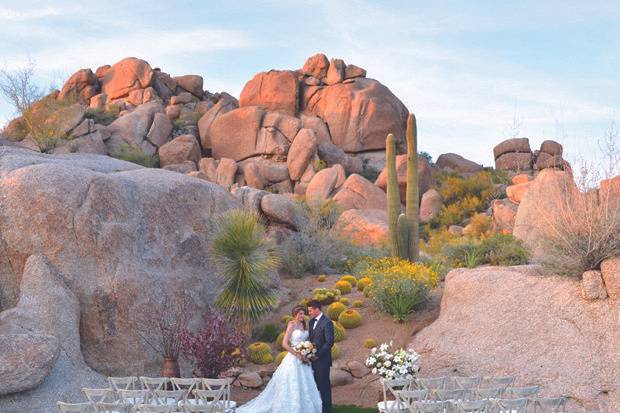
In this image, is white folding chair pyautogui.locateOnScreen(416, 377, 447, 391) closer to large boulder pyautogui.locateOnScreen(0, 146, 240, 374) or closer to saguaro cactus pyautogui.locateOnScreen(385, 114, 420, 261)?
large boulder pyautogui.locateOnScreen(0, 146, 240, 374)

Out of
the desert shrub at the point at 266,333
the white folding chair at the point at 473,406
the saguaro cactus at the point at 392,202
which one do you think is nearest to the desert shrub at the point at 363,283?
the saguaro cactus at the point at 392,202

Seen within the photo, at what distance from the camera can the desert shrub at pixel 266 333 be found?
18.2 m

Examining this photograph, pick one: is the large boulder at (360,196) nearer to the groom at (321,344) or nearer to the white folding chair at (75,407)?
the groom at (321,344)

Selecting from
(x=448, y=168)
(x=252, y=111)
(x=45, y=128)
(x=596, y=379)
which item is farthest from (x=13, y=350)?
(x=448, y=168)

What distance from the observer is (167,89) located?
5775cm

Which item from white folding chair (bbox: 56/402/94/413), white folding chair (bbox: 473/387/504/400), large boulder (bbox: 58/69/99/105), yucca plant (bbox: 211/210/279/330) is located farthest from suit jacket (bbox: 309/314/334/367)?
large boulder (bbox: 58/69/99/105)

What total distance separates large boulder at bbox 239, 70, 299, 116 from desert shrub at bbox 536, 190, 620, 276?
3703cm

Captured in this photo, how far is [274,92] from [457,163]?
1346 centimetres

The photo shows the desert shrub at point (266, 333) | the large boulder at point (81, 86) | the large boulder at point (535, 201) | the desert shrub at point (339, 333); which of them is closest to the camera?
the desert shrub at point (339, 333)

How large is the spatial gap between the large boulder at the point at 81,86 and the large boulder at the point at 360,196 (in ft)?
82.8

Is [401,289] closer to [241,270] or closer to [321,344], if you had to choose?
[241,270]

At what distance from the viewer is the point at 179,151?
1843 inches

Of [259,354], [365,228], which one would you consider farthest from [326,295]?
[365,228]

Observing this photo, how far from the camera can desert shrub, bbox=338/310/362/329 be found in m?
17.8
